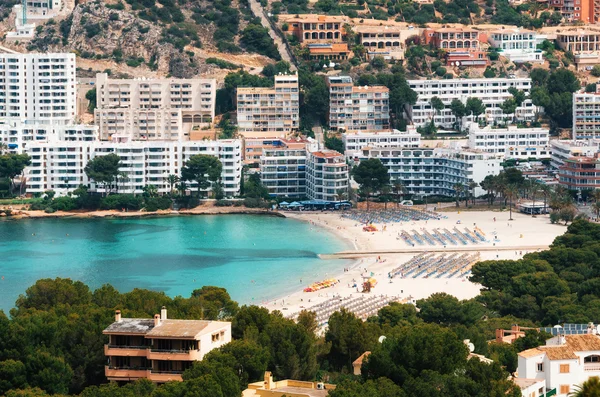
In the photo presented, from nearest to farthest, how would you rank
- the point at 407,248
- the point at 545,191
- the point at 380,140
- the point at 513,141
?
the point at 407,248
the point at 545,191
the point at 380,140
the point at 513,141

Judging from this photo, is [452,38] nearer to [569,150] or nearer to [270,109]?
[270,109]

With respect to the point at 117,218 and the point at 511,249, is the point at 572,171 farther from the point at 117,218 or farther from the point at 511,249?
the point at 117,218

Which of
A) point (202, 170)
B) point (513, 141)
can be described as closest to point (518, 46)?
point (513, 141)

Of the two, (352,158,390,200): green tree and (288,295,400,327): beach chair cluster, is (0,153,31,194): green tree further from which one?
(288,295,400,327): beach chair cluster

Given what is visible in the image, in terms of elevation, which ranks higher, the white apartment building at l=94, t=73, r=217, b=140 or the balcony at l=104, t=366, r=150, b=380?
the white apartment building at l=94, t=73, r=217, b=140

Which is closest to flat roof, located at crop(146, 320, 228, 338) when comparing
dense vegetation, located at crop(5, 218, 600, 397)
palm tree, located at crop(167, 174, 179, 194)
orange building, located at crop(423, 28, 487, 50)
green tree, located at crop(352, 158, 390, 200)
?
dense vegetation, located at crop(5, 218, 600, 397)

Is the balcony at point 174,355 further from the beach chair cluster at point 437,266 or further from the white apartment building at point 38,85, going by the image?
the white apartment building at point 38,85
